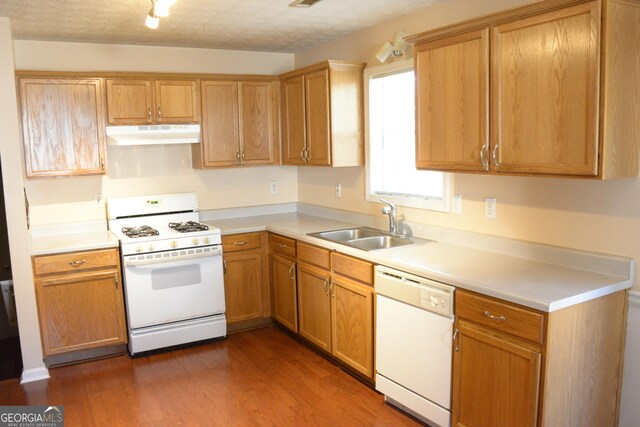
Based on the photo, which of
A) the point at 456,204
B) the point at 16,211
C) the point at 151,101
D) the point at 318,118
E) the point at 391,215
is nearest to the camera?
the point at 456,204

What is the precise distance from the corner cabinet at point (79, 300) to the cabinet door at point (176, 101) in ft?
3.82

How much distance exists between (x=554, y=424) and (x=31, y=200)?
383cm

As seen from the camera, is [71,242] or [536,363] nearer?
[536,363]

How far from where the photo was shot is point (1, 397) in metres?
3.45

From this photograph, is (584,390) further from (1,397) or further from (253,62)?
(253,62)

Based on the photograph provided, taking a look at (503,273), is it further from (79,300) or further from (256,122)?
(79,300)

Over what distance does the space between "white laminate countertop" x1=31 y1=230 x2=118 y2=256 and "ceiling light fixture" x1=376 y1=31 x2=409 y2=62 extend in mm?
2316

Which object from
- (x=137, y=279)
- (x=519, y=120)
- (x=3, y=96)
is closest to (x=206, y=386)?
(x=137, y=279)

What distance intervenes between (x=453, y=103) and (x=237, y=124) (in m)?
2.25

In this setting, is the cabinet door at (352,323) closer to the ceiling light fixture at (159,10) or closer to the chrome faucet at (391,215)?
the chrome faucet at (391,215)

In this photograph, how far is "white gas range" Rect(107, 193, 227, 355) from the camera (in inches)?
156

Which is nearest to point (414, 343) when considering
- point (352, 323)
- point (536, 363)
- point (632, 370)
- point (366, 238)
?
point (352, 323)

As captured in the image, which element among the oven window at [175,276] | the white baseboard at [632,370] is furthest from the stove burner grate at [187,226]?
the white baseboard at [632,370]

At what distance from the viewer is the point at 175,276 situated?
411cm
